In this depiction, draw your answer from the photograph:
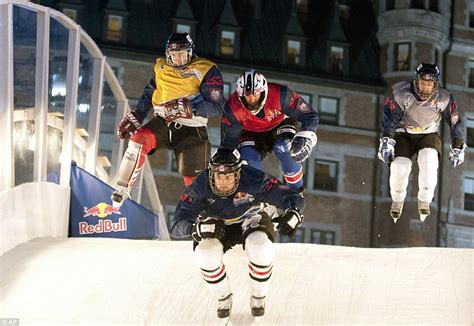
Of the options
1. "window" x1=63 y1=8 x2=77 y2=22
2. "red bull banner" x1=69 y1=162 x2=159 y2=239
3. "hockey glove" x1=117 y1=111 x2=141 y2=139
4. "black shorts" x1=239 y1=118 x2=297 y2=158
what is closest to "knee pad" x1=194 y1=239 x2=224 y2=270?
"black shorts" x1=239 y1=118 x2=297 y2=158

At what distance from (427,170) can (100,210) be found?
4119mm

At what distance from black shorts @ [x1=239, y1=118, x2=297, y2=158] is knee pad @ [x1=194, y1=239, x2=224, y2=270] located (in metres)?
2.71

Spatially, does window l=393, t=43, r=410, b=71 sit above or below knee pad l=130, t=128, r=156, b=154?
above

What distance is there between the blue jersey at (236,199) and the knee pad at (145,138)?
261cm

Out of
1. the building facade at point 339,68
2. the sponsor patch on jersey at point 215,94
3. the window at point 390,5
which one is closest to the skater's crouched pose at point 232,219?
the sponsor patch on jersey at point 215,94

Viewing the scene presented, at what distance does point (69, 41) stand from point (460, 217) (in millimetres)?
26040

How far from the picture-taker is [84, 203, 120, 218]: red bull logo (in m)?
14.0

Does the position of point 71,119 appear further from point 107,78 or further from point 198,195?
point 198,195

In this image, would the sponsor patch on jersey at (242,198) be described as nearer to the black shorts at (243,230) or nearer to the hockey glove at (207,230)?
the black shorts at (243,230)

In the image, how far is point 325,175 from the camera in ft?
125

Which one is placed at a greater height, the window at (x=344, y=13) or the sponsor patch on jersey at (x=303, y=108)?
the window at (x=344, y=13)

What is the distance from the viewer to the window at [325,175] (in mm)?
38000

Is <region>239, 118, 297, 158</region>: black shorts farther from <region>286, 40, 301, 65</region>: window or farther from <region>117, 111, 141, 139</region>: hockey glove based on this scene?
<region>286, 40, 301, 65</region>: window

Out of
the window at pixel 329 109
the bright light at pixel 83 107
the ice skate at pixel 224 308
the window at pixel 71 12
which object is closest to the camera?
the ice skate at pixel 224 308
